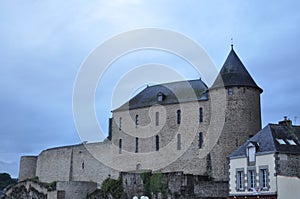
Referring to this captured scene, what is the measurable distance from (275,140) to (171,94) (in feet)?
36.4

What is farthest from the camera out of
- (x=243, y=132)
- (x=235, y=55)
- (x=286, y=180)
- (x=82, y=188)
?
(x=82, y=188)

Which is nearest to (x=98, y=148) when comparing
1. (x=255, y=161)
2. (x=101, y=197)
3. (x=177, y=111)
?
(x=101, y=197)

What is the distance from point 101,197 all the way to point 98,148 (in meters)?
4.16

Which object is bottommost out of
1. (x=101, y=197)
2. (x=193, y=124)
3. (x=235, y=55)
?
(x=101, y=197)

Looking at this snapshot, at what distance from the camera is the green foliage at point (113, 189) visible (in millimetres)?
28109

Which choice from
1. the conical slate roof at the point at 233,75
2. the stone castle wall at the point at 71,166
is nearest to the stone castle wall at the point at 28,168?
the stone castle wall at the point at 71,166

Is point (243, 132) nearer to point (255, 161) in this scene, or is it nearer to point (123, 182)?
point (255, 161)

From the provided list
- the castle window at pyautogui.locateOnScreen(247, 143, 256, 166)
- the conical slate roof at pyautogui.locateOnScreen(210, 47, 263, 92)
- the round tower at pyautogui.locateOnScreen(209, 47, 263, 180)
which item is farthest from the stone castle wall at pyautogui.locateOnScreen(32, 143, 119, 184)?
the castle window at pyautogui.locateOnScreen(247, 143, 256, 166)

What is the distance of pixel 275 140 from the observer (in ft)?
66.3

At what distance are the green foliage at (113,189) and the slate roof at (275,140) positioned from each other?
8.88 metres

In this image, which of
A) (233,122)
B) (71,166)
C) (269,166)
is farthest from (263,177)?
(71,166)

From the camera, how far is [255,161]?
20.3 m

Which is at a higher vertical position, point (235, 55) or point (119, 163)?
point (235, 55)

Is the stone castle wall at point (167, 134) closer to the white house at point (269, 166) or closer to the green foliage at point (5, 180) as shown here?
the white house at point (269, 166)
